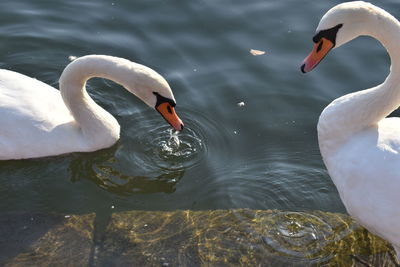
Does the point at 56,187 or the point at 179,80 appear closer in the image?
the point at 56,187

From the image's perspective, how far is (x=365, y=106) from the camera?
6234mm

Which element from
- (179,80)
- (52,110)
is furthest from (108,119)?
(179,80)

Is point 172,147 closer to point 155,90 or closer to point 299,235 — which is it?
point 155,90

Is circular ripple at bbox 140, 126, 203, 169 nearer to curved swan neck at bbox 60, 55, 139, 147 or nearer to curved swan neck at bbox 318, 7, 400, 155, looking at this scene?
curved swan neck at bbox 60, 55, 139, 147

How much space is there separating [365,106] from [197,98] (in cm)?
285

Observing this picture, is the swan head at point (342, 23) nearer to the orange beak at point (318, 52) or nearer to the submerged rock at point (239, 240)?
the orange beak at point (318, 52)

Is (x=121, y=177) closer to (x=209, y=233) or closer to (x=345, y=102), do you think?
(x=209, y=233)

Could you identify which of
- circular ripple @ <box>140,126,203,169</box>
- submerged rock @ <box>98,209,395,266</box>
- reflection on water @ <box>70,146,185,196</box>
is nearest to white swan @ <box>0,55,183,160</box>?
reflection on water @ <box>70,146,185,196</box>

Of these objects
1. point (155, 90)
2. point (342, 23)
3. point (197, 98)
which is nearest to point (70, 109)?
point (155, 90)

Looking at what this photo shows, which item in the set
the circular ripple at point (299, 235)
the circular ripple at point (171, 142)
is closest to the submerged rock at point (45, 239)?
the circular ripple at point (171, 142)

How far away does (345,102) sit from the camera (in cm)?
632

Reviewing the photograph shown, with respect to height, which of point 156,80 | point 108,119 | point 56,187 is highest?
point 156,80

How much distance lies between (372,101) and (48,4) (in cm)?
585

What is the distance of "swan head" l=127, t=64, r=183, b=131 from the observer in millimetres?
6969
